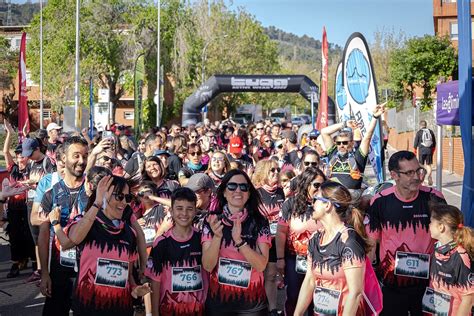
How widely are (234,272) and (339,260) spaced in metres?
0.86

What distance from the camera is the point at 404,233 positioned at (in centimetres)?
584

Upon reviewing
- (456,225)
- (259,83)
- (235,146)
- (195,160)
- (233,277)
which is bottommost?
(233,277)

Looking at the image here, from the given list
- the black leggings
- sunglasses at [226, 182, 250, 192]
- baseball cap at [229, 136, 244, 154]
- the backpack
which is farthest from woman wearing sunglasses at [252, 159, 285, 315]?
the backpack

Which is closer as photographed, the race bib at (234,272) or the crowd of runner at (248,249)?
the crowd of runner at (248,249)

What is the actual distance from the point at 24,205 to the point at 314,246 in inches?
268

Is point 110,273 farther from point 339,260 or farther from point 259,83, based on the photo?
point 259,83

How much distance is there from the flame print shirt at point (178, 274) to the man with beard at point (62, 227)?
94 centimetres

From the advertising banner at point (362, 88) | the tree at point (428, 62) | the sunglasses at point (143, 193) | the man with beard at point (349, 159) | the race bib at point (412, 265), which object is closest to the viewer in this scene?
the race bib at point (412, 265)

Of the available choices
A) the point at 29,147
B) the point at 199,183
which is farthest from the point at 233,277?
the point at 29,147

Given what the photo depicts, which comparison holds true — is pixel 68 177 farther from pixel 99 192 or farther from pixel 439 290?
pixel 439 290

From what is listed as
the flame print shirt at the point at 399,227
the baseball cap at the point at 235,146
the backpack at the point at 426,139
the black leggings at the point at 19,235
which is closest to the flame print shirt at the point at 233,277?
the flame print shirt at the point at 399,227

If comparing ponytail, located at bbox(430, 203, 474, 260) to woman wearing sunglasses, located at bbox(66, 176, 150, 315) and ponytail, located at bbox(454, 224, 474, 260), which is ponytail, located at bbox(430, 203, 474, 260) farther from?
woman wearing sunglasses, located at bbox(66, 176, 150, 315)

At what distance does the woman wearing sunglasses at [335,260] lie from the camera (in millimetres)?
4625

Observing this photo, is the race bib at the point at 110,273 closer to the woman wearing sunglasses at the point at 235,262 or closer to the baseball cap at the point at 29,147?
the woman wearing sunglasses at the point at 235,262
